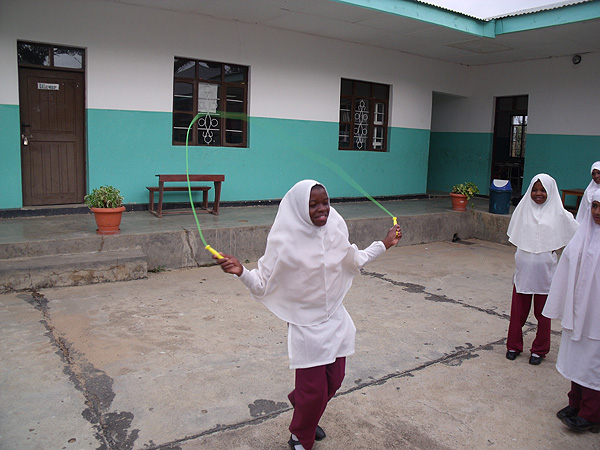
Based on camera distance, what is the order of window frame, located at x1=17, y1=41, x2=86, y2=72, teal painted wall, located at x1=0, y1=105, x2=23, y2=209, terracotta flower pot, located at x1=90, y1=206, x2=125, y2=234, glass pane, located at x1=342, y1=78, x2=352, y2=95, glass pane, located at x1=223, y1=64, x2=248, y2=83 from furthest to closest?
glass pane, located at x1=342, y1=78, x2=352, y2=95 < glass pane, located at x1=223, y1=64, x2=248, y2=83 < window frame, located at x1=17, y1=41, x2=86, y2=72 < teal painted wall, located at x1=0, y1=105, x2=23, y2=209 < terracotta flower pot, located at x1=90, y1=206, x2=125, y2=234

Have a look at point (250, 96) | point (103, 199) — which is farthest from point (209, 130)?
point (103, 199)

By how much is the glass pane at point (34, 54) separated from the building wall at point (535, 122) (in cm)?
910

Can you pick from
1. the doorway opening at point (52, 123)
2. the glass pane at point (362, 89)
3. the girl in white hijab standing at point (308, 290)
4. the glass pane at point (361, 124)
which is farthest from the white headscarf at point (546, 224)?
the glass pane at point (362, 89)

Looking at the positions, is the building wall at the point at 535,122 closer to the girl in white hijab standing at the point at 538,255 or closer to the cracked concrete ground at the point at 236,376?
the cracked concrete ground at the point at 236,376

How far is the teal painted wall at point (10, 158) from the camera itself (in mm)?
6945

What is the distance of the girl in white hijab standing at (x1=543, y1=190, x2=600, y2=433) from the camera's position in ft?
9.76

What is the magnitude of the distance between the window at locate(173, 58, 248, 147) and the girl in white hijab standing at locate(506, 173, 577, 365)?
18.6ft

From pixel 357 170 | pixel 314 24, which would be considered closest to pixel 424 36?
pixel 314 24

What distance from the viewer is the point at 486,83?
476 inches

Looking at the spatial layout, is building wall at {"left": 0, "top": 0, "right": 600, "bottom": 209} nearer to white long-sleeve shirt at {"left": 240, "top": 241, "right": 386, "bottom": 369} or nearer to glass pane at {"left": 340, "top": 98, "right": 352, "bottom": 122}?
glass pane at {"left": 340, "top": 98, "right": 352, "bottom": 122}

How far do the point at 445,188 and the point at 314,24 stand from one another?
6.11 metres

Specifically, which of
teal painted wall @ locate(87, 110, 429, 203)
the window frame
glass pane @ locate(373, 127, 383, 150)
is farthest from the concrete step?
glass pane @ locate(373, 127, 383, 150)

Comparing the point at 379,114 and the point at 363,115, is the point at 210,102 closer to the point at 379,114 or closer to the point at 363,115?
the point at 363,115

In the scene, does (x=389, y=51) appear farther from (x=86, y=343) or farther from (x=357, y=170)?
(x=86, y=343)
